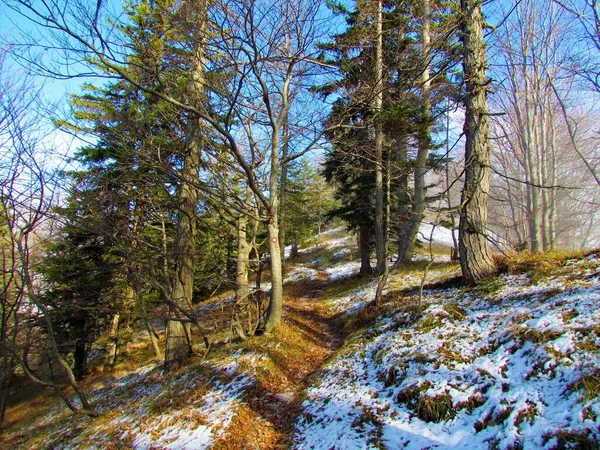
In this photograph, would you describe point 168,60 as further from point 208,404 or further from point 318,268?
point 318,268

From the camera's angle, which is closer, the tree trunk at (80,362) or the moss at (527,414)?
the moss at (527,414)

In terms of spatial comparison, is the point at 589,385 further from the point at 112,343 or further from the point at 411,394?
the point at 112,343

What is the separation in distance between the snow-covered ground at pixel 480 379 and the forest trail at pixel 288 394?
27 cm

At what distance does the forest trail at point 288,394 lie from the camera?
3770mm

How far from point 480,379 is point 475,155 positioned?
164 inches

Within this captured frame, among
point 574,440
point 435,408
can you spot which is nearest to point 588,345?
point 574,440

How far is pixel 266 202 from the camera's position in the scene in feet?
20.2

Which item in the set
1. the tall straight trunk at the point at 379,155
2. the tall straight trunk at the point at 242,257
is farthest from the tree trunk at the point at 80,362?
the tall straight trunk at the point at 379,155

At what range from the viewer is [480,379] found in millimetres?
3318

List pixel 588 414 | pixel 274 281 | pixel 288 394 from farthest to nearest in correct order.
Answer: pixel 274 281 → pixel 288 394 → pixel 588 414

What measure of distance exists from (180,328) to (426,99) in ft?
30.2

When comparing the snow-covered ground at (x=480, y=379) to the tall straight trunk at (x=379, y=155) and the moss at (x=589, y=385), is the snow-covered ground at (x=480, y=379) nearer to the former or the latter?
the moss at (x=589, y=385)

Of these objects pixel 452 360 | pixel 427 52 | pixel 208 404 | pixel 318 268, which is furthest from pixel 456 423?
pixel 318 268

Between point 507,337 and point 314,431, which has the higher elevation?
point 507,337
